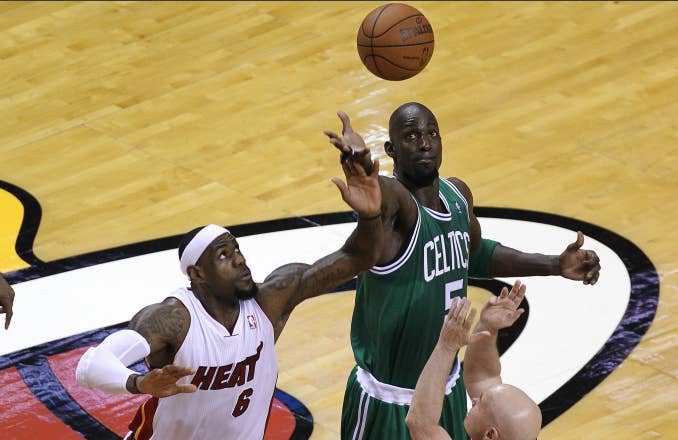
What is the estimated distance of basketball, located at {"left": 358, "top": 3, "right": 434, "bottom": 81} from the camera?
320 inches

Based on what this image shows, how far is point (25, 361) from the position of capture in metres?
8.81

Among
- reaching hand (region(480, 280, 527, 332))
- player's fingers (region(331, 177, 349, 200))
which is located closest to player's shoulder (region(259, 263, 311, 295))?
player's fingers (region(331, 177, 349, 200))

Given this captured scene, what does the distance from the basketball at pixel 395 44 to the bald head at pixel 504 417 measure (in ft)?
10.5

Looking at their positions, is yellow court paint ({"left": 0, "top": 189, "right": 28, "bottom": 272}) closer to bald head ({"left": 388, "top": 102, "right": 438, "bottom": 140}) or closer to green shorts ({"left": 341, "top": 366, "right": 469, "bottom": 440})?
green shorts ({"left": 341, "top": 366, "right": 469, "bottom": 440})

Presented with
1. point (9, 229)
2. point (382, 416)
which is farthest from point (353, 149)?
point (9, 229)

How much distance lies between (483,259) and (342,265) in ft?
3.67

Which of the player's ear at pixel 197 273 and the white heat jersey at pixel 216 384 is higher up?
the player's ear at pixel 197 273

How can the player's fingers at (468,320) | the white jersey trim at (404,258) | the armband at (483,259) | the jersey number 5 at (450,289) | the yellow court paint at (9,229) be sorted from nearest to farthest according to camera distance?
the player's fingers at (468,320), the white jersey trim at (404,258), the jersey number 5 at (450,289), the armband at (483,259), the yellow court paint at (9,229)

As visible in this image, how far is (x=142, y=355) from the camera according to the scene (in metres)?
5.64

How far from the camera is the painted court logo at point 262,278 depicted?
27.2 ft

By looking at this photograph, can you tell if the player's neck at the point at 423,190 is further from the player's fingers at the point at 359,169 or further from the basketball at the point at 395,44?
the basketball at the point at 395,44

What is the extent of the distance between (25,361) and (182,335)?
10.8ft

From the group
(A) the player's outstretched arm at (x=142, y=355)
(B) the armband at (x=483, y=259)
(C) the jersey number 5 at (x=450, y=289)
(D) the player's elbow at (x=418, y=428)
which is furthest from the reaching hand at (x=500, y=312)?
(B) the armband at (x=483, y=259)

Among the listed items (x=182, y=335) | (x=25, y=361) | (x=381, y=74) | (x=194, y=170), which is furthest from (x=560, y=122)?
(x=182, y=335)
